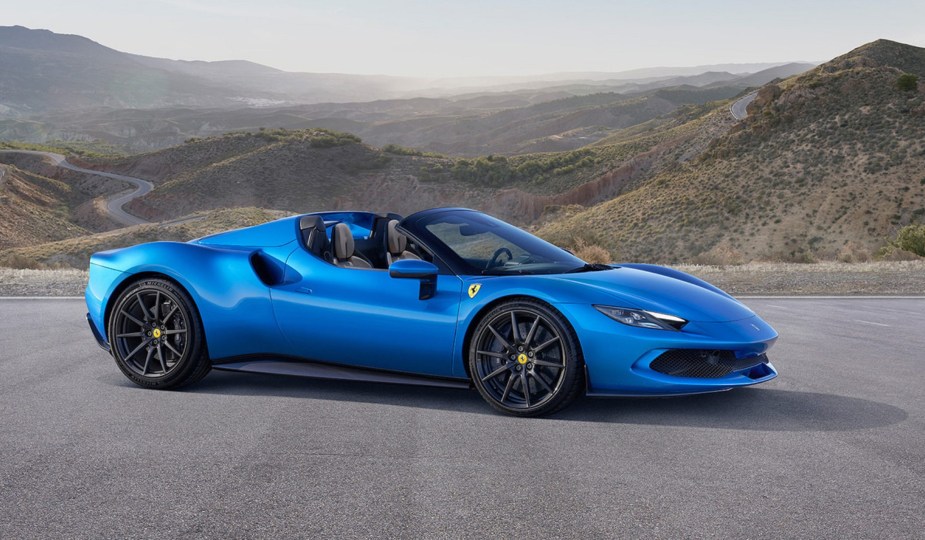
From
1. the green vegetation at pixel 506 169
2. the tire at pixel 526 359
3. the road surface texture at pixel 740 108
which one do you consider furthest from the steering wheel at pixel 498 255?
the green vegetation at pixel 506 169

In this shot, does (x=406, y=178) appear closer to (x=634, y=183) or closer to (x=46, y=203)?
(x=634, y=183)

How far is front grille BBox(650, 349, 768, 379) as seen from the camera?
5543 mm

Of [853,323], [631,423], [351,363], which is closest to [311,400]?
[351,363]

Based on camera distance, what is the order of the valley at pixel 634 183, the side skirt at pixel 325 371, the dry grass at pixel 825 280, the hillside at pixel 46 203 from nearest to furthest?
1. the side skirt at pixel 325 371
2. the dry grass at pixel 825 280
3. the valley at pixel 634 183
4. the hillside at pixel 46 203

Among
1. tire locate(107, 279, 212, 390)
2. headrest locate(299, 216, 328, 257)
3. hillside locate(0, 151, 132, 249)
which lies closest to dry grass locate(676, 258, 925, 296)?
headrest locate(299, 216, 328, 257)

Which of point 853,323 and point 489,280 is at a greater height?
point 489,280

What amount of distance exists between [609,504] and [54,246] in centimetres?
5577

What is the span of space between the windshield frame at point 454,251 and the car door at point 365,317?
17cm

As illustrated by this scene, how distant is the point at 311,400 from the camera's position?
20.4 ft

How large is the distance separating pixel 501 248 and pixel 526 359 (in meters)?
1.29

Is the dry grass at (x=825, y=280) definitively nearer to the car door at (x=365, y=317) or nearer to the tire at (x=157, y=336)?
the car door at (x=365, y=317)

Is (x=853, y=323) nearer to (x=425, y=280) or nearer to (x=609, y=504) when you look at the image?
(x=425, y=280)

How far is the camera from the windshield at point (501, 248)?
6.25m

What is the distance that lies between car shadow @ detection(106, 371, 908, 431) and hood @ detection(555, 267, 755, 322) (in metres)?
0.63
